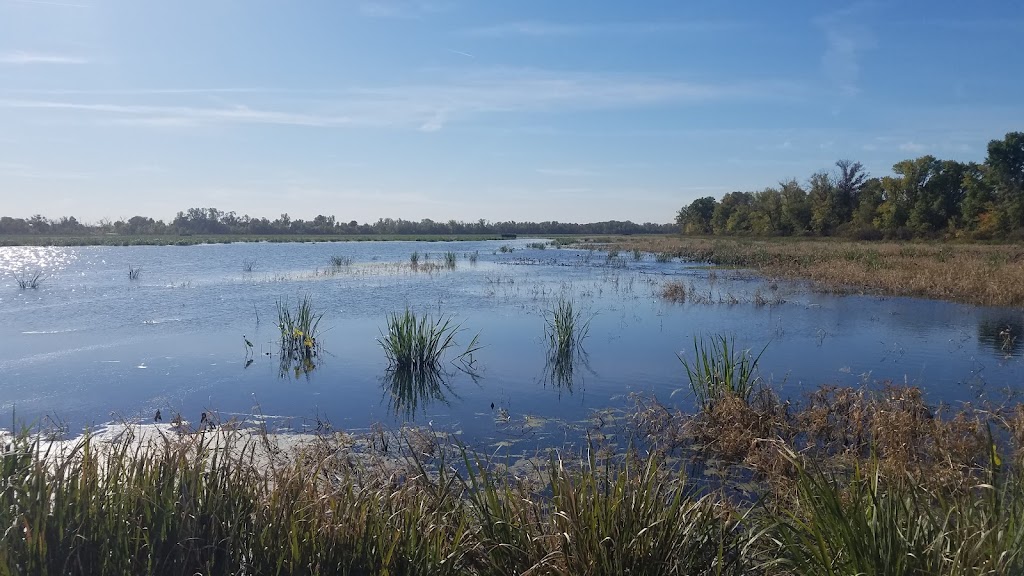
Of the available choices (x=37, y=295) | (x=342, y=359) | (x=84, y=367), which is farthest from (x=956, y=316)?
(x=37, y=295)

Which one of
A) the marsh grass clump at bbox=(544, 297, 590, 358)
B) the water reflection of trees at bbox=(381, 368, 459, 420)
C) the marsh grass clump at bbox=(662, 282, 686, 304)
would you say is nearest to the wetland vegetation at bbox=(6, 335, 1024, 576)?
the water reflection of trees at bbox=(381, 368, 459, 420)

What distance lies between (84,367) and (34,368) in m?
0.80

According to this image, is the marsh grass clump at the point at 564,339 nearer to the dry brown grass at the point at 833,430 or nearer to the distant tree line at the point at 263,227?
the dry brown grass at the point at 833,430

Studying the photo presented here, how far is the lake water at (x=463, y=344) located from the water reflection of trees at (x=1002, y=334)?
0.06 metres

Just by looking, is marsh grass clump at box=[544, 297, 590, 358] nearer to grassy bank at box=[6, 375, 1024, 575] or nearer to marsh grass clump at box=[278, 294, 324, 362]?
marsh grass clump at box=[278, 294, 324, 362]

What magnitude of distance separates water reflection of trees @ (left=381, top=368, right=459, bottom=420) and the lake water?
59 mm

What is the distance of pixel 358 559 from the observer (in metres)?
3.53

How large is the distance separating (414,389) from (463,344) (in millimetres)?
3452

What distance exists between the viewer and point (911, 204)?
5681 cm

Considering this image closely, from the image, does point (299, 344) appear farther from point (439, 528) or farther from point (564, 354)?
point (439, 528)

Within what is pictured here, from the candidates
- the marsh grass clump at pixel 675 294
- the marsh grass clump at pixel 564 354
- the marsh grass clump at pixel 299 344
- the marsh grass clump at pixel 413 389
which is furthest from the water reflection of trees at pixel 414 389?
the marsh grass clump at pixel 675 294

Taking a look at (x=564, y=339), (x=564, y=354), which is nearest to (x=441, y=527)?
(x=564, y=354)

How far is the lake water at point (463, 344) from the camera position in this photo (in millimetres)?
9344

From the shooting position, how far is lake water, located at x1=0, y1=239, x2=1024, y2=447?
9.34 m
